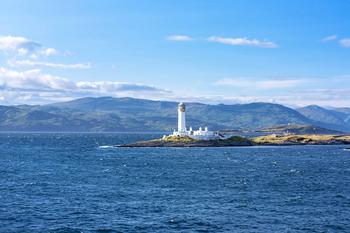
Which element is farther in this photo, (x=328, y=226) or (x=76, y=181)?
(x=76, y=181)

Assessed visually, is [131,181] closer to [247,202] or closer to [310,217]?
[247,202]

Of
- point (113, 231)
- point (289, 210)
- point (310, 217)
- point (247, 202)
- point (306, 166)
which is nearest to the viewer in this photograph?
point (113, 231)

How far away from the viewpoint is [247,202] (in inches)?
2640

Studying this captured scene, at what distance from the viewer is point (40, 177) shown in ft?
316

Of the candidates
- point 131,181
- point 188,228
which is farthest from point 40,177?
point 188,228

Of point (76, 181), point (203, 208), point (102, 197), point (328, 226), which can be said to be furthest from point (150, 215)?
point (76, 181)

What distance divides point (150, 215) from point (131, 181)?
32.3 metres

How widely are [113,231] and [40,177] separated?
165 ft

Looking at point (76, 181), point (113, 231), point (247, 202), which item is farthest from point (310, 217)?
point (76, 181)

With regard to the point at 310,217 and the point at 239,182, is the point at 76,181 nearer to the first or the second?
the point at 239,182

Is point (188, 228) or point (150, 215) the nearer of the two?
point (188, 228)

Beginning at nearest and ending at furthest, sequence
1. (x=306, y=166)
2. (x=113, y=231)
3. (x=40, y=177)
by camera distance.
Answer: (x=113, y=231), (x=40, y=177), (x=306, y=166)

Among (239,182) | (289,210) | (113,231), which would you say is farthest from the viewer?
(239,182)

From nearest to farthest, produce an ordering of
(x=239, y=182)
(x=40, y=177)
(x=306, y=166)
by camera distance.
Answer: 1. (x=239, y=182)
2. (x=40, y=177)
3. (x=306, y=166)
